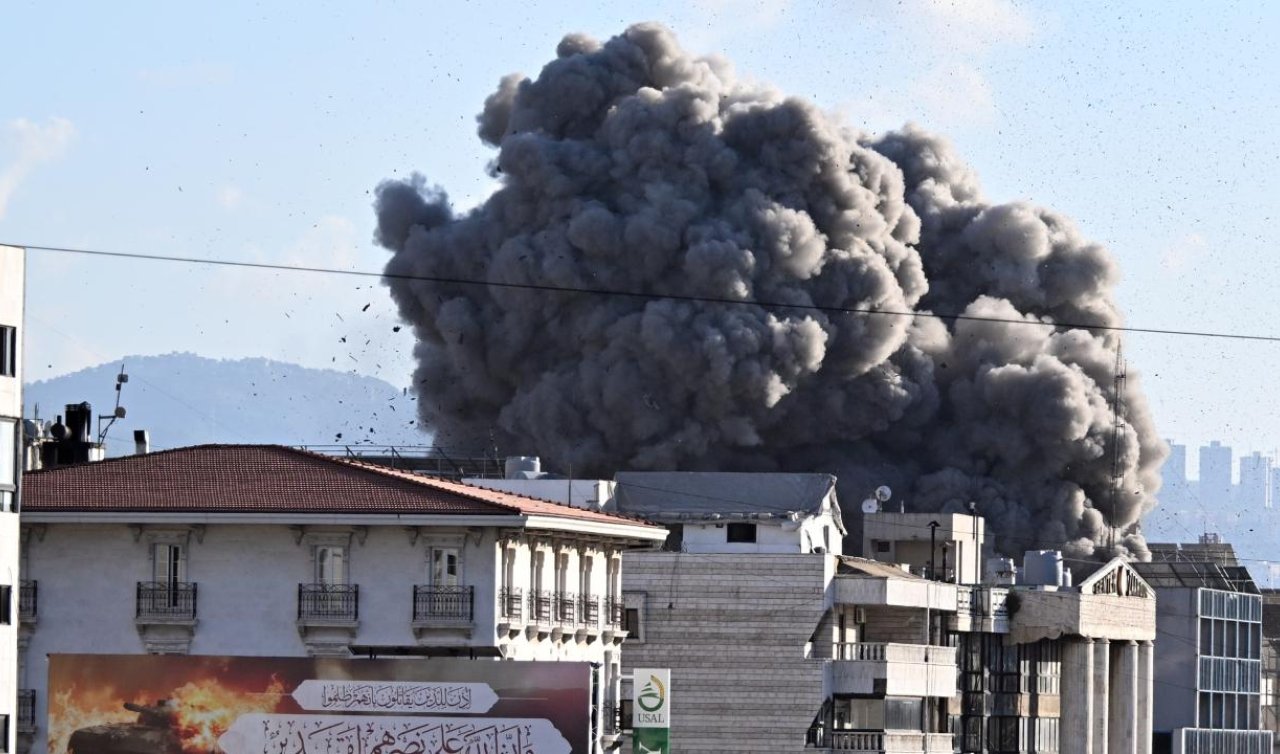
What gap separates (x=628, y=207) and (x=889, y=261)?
11.8 metres

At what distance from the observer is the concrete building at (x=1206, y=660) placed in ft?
384

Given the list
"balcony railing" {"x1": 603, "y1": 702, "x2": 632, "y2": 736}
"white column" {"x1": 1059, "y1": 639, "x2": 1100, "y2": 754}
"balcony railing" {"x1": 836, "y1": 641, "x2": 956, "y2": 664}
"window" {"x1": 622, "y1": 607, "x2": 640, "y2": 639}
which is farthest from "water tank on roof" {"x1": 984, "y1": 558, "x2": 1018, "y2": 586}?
"balcony railing" {"x1": 603, "y1": 702, "x2": 632, "y2": 736}

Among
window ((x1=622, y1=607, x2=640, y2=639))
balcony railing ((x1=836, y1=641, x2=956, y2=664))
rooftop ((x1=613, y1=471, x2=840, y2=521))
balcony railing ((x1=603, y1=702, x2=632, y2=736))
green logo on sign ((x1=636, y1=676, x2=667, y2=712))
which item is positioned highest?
rooftop ((x1=613, y1=471, x2=840, y2=521))

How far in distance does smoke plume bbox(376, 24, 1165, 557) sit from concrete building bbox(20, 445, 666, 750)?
6173 centimetres

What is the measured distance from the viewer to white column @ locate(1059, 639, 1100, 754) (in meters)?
104

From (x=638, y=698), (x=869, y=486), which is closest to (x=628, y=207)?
(x=869, y=486)

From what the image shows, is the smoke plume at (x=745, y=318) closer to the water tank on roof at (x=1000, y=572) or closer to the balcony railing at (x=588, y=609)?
the water tank on roof at (x=1000, y=572)

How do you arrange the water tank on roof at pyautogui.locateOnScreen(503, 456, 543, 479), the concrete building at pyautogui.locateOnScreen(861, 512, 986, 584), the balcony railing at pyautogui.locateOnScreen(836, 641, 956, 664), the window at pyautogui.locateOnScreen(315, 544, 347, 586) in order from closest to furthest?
the window at pyautogui.locateOnScreen(315, 544, 347, 586) → the balcony railing at pyautogui.locateOnScreen(836, 641, 956, 664) → the water tank on roof at pyautogui.locateOnScreen(503, 456, 543, 479) → the concrete building at pyautogui.locateOnScreen(861, 512, 986, 584)

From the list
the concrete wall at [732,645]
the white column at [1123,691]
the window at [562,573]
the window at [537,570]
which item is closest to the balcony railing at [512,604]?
the window at [537,570]

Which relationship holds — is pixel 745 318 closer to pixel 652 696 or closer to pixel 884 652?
pixel 884 652

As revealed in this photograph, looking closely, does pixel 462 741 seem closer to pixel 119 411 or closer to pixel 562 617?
pixel 562 617

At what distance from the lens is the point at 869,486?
124 meters

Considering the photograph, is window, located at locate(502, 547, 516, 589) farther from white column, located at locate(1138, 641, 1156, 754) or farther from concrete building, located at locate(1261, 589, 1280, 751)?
concrete building, located at locate(1261, 589, 1280, 751)

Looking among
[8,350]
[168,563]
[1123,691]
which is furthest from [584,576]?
[1123,691]
